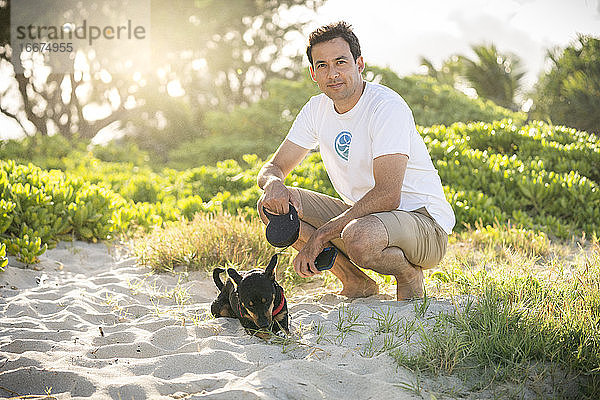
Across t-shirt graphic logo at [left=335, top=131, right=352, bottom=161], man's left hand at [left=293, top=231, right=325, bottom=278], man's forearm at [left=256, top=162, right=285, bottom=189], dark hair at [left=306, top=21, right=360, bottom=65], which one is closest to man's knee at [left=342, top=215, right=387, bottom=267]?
man's left hand at [left=293, top=231, right=325, bottom=278]

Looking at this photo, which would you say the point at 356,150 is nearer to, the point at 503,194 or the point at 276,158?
the point at 276,158

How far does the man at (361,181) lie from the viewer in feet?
11.3

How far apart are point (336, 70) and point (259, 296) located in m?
1.59

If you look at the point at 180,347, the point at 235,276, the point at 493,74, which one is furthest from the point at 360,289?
the point at 493,74

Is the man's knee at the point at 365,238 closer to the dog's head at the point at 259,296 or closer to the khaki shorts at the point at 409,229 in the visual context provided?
the khaki shorts at the point at 409,229

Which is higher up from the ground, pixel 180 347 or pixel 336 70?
pixel 336 70

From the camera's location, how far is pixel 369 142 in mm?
3650

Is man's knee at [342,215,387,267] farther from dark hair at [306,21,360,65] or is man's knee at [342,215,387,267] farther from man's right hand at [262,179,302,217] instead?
dark hair at [306,21,360,65]

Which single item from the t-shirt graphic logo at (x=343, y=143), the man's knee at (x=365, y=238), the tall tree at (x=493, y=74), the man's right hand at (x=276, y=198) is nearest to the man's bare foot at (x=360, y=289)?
the man's knee at (x=365, y=238)

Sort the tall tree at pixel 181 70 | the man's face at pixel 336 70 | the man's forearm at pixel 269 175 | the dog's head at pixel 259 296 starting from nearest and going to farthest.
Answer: the dog's head at pixel 259 296 → the man's face at pixel 336 70 → the man's forearm at pixel 269 175 → the tall tree at pixel 181 70

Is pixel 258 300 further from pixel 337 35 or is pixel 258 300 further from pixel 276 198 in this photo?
pixel 337 35

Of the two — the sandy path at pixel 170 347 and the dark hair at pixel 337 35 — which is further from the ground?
the dark hair at pixel 337 35

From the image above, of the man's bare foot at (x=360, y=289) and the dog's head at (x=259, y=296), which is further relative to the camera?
the man's bare foot at (x=360, y=289)

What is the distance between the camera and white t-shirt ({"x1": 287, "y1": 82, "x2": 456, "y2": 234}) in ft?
11.4
